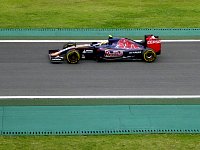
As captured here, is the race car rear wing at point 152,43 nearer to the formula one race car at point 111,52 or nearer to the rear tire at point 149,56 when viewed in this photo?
the formula one race car at point 111,52

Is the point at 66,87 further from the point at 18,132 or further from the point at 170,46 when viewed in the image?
the point at 170,46

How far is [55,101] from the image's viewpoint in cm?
1484

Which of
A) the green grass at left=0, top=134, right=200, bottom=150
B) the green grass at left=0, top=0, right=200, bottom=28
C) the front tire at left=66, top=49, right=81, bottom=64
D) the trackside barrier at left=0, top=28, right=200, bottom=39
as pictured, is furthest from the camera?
the green grass at left=0, top=0, right=200, bottom=28

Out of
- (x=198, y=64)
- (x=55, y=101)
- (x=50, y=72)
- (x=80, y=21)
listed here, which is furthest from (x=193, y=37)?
(x=55, y=101)

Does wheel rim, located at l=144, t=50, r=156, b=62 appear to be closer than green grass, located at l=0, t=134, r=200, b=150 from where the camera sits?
No

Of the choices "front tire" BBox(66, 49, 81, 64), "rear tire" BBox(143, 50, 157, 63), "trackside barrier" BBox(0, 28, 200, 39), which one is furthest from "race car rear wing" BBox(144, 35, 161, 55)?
"trackside barrier" BBox(0, 28, 200, 39)

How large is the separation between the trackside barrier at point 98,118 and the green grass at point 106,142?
0.31 metres

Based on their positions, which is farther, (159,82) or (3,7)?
(3,7)

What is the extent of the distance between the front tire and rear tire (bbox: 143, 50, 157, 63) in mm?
2108

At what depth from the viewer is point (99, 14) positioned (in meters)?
24.1

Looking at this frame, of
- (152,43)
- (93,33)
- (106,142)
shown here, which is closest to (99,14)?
(93,33)

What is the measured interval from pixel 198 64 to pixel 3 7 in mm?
10686

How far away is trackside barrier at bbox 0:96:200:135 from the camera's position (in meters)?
13.2

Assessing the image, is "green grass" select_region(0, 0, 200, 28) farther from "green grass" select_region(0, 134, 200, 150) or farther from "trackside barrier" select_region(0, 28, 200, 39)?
"green grass" select_region(0, 134, 200, 150)
